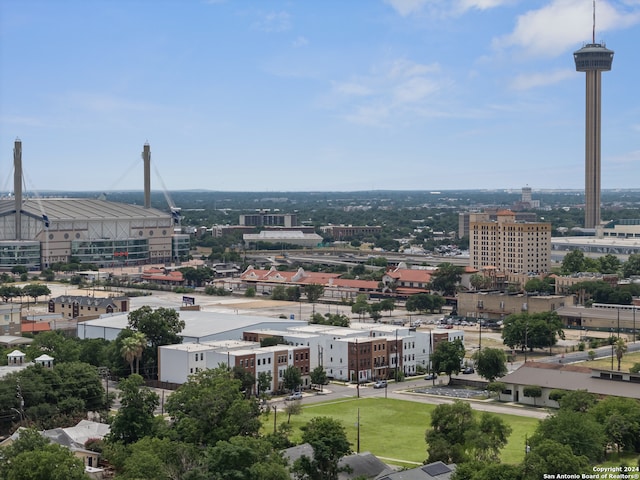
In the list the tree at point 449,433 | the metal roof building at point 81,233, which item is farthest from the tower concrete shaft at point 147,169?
the tree at point 449,433

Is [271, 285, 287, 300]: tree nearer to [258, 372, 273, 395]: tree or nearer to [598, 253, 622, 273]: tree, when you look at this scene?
[598, 253, 622, 273]: tree

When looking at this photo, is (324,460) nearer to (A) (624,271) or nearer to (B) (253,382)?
(B) (253,382)

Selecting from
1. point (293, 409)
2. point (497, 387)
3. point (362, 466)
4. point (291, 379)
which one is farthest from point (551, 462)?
point (291, 379)

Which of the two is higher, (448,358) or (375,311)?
(448,358)

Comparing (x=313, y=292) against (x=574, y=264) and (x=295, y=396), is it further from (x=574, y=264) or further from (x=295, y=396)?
(x=295, y=396)

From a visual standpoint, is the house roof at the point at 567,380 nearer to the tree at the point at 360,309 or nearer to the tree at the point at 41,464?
the tree at the point at 41,464
